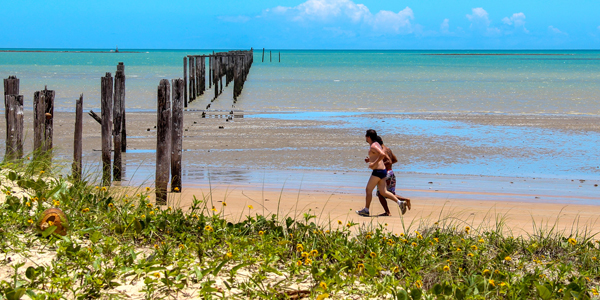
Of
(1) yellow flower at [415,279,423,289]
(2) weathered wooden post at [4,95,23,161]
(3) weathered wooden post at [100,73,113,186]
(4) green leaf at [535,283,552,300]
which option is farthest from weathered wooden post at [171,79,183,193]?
(4) green leaf at [535,283,552,300]

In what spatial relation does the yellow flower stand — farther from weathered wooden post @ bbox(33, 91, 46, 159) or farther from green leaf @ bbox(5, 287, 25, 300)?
weathered wooden post @ bbox(33, 91, 46, 159)

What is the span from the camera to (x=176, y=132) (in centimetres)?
743

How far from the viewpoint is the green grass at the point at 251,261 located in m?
3.58

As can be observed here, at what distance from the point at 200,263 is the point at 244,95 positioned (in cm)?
2383

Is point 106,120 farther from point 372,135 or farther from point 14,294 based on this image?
point 14,294

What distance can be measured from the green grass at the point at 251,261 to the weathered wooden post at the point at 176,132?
→ 233 cm

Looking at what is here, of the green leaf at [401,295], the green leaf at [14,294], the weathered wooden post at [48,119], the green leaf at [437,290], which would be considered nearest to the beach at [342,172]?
the weathered wooden post at [48,119]

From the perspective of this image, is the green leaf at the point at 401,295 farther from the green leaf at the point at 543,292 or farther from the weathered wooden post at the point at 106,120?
the weathered wooden post at the point at 106,120

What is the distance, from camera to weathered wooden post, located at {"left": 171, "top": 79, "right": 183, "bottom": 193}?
739 cm

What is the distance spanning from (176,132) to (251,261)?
379cm

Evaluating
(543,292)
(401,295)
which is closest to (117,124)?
(401,295)

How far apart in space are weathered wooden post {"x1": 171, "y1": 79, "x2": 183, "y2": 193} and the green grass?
2.33m

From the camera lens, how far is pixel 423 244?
453 cm

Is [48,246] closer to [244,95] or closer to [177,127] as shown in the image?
[177,127]
